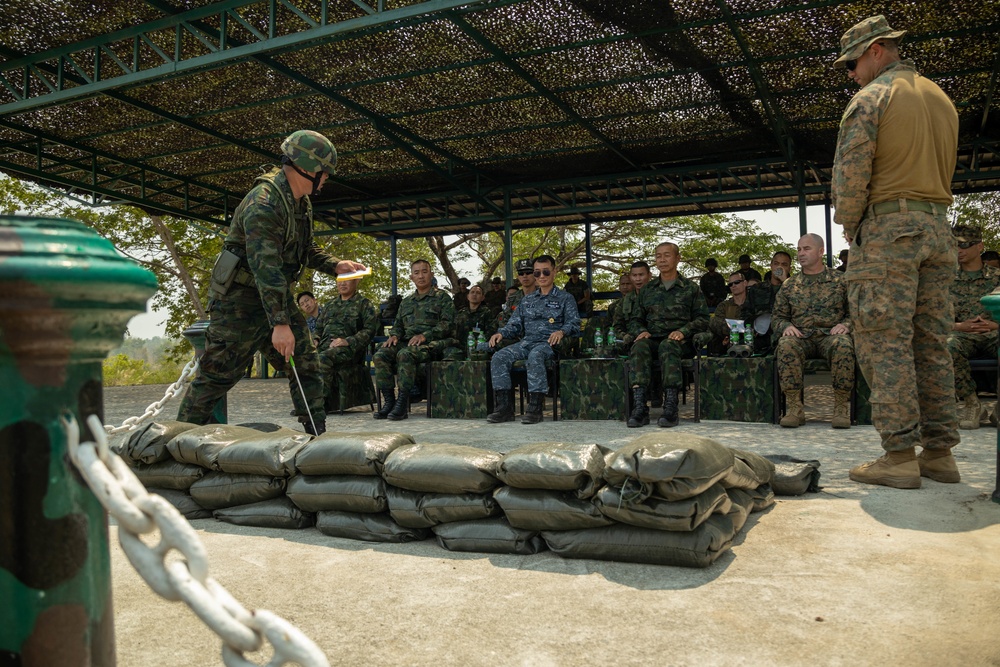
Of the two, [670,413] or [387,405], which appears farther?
[387,405]

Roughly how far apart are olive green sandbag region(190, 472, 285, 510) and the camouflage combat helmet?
1799 mm

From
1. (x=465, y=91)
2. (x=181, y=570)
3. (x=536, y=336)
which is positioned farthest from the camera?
(x=465, y=91)

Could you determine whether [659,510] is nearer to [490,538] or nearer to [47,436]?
[490,538]

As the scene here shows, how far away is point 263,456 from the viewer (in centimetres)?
295

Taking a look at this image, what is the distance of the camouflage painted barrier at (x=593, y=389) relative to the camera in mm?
6672

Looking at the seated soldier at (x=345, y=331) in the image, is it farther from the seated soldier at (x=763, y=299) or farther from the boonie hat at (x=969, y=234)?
the boonie hat at (x=969, y=234)

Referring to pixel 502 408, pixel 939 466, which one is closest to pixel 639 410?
pixel 502 408

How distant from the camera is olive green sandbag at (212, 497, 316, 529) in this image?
2.94 m

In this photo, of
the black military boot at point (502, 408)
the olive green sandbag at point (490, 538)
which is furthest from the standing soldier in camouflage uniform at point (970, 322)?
the olive green sandbag at point (490, 538)

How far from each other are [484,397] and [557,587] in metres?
5.01

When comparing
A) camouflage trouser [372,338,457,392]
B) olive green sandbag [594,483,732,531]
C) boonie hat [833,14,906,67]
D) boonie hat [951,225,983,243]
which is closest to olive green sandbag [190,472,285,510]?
olive green sandbag [594,483,732,531]

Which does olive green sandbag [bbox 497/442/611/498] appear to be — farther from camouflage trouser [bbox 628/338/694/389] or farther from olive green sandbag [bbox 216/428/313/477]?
camouflage trouser [bbox 628/338/694/389]

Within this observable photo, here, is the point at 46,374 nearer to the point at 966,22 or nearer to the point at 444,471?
the point at 444,471

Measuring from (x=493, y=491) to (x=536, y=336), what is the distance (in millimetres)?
4514
